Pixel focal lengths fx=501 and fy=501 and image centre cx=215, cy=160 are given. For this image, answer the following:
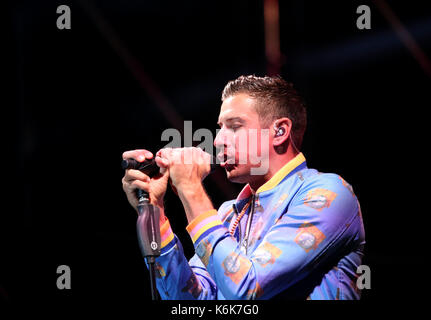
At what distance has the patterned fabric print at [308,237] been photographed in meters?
1.27

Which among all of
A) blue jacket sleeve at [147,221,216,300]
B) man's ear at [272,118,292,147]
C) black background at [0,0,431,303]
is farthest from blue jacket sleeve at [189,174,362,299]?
black background at [0,0,431,303]

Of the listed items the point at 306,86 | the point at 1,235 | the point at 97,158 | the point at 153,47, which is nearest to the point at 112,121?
the point at 97,158

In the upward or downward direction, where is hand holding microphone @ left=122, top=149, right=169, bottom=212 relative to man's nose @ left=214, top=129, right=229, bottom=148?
downward

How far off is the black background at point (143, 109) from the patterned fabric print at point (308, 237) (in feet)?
2.81

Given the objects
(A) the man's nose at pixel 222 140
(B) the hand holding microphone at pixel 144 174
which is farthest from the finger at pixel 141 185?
(A) the man's nose at pixel 222 140

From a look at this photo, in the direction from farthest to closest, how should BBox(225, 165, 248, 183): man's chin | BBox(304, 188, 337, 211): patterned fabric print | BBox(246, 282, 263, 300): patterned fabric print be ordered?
BBox(225, 165, 248, 183): man's chin < BBox(304, 188, 337, 211): patterned fabric print < BBox(246, 282, 263, 300): patterned fabric print

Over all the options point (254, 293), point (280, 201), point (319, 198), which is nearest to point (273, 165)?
point (280, 201)

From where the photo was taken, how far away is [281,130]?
5.34ft

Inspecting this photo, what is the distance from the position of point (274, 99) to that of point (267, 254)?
0.59m

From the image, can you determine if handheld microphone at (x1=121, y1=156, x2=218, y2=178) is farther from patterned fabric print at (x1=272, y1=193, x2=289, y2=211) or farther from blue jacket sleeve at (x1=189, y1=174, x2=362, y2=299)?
patterned fabric print at (x1=272, y1=193, x2=289, y2=211)

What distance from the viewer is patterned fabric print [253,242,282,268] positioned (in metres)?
1.25

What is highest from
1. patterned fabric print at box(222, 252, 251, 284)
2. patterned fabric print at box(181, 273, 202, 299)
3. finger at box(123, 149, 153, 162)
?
finger at box(123, 149, 153, 162)

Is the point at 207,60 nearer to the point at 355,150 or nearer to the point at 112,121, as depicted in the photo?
the point at 112,121

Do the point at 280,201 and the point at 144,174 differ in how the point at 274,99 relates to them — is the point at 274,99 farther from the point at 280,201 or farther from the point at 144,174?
the point at 144,174
